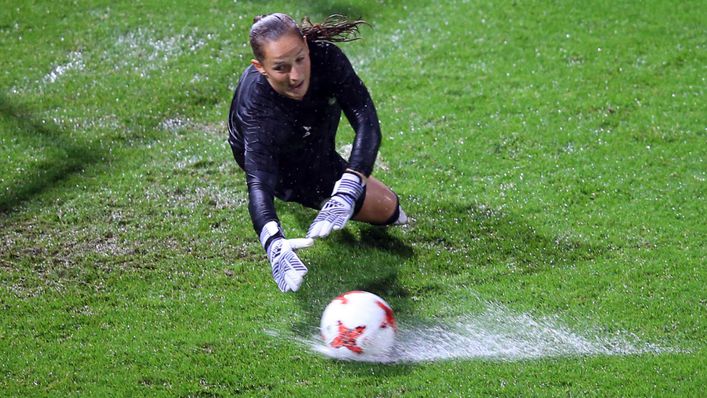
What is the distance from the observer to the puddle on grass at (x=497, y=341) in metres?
5.42

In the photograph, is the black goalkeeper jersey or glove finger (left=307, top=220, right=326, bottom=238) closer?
glove finger (left=307, top=220, right=326, bottom=238)

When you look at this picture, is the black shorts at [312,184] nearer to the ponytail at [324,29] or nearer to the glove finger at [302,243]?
the ponytail at [324,29]

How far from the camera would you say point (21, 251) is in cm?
673

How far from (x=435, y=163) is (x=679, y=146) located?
6.34ft

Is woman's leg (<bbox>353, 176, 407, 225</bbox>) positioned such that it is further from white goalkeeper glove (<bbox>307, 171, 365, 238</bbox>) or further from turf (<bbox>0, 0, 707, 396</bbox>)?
white goalkeeper glove (<bbox>307, 171, 365, 238</bbox>)

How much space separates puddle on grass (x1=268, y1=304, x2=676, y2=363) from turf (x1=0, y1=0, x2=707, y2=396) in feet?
0.27

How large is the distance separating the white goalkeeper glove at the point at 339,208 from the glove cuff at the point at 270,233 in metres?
0.17

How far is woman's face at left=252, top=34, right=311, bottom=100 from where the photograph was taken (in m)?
5.52

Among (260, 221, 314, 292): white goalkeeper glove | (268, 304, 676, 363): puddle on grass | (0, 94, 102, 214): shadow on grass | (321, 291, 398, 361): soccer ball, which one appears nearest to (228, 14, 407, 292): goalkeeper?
(260, 221, 314, 292): white goalkeeper glove

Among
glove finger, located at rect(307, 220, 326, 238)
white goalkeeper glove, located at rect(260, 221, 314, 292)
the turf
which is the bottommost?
the turf

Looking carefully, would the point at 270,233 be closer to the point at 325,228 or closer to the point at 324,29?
the point at 325,228

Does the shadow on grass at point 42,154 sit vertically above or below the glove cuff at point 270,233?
below

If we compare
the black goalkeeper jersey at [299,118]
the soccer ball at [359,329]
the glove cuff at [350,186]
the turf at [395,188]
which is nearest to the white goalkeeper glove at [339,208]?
the glove cuff at [350,186]

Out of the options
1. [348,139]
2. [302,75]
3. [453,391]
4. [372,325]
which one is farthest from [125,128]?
[453,391]
